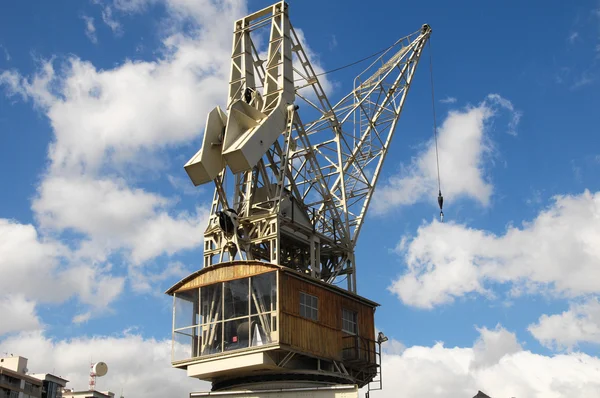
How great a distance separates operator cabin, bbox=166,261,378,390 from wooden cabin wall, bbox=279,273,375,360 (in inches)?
1.9

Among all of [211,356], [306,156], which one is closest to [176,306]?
[211,356]

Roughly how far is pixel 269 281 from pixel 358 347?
22.6 ft

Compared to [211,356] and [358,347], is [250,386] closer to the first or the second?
[211,356]

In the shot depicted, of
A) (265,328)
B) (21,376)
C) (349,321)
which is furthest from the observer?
(21,376)

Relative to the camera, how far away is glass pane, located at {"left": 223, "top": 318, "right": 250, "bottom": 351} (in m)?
37.1

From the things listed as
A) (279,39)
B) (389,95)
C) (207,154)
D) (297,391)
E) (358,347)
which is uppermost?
(389,95)

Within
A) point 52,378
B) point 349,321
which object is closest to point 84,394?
point 52,378

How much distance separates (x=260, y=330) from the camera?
36750 mm

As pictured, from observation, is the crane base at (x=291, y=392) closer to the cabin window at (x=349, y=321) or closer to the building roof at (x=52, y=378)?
the cabin window at (x=349, y=321)

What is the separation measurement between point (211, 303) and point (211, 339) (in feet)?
5.99

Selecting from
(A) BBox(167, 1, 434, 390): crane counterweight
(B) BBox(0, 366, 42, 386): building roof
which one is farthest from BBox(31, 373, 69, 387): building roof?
(A) BBox(167, 1, 434, 390): crane counterweight

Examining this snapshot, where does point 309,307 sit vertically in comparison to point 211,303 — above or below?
below

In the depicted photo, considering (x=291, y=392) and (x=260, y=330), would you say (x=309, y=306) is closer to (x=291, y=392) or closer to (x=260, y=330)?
(x=260, y=330)

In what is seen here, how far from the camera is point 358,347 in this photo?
40.7 m
